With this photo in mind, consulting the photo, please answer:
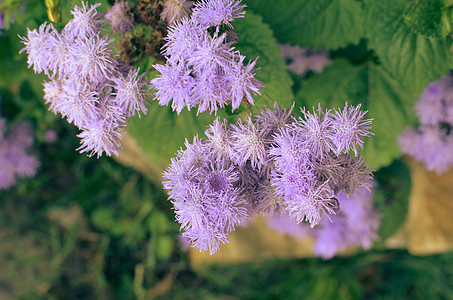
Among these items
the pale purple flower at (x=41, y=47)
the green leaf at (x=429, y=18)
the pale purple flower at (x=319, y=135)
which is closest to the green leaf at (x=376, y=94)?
the green leaf at (x=429, y=18)

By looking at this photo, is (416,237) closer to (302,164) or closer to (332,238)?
(332,238)

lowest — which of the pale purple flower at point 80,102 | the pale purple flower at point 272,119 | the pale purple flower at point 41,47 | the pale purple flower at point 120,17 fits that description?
the pale purple flower at point 272,119

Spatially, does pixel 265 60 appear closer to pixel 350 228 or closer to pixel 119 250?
pixel 350 228

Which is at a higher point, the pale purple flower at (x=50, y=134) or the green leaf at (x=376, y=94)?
the green leaf at (x=376, y=94)

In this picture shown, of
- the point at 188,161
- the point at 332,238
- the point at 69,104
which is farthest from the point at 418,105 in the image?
the point at 69,104

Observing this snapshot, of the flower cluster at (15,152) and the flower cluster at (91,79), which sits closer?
the flower cluster at (91,79)

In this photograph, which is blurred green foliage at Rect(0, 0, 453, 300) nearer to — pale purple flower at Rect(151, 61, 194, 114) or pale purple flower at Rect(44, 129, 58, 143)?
pale purple flower at Rect(44, 129, 58, 143)

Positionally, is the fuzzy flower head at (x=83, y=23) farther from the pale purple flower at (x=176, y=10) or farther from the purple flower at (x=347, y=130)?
the purple flower at (x=347, y=130)

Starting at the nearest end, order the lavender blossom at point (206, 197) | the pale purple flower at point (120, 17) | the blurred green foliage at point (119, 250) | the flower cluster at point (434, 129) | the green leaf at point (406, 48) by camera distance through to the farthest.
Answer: the lavender blossom at point (206, 197) < the pale purple flower at point (120, 17) < the green leaf at point (406, 48) < the flower cluster at point (434, 129) < the blurred green foliage at point (119, 250)

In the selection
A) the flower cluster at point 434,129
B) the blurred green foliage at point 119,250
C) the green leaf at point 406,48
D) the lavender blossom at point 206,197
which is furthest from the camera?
the blurred green foliage at point 119,250
